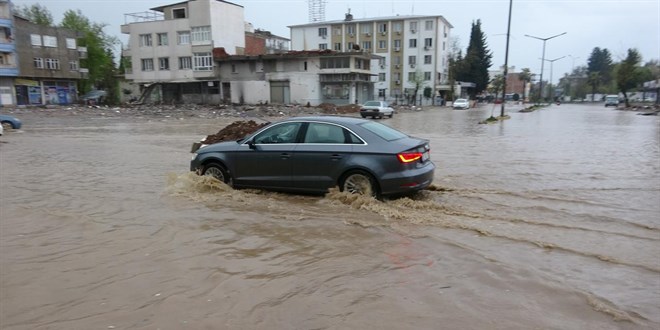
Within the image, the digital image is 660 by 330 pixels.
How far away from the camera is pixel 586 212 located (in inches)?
299

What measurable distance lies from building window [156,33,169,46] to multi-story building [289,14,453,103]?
1097 inches

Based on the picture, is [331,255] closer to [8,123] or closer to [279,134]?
[279,134]

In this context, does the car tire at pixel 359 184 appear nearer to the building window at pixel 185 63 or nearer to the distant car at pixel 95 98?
the building window at pixel 185 63

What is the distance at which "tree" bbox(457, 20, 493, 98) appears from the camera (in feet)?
274

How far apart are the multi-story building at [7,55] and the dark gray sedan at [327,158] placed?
194 feet

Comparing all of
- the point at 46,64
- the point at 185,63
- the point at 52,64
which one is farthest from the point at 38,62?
the point at 185,63

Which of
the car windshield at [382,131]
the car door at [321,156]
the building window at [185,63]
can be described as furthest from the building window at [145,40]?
the car windshield at [382,131]

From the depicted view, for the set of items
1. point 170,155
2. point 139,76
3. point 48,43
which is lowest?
point 170,155

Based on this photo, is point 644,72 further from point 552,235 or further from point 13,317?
point 13,317

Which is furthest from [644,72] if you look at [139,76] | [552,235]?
[552,235]

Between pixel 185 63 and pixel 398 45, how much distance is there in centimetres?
3496

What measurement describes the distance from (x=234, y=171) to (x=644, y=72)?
251 ft

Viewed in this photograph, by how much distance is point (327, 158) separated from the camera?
7.73 meters

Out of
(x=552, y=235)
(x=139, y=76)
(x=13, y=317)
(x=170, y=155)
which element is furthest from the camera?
(x=139, y=76)
